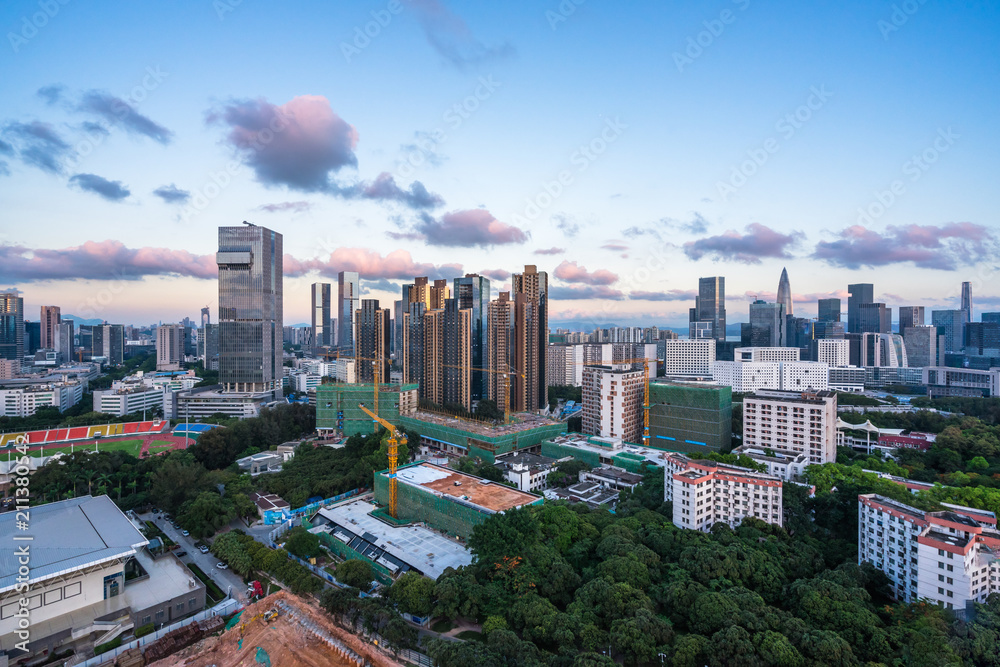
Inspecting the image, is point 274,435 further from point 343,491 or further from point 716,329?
point 716,329

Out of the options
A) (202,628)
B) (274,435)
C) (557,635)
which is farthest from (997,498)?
(274,435)

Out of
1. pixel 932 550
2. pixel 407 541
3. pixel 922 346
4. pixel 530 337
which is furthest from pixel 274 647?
pixel 922 346

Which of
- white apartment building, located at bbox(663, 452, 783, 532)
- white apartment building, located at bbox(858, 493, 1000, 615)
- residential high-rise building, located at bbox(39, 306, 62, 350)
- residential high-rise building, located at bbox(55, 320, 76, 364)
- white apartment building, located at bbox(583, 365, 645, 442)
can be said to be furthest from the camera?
residential high-rise building, located at bbox(39, 306, 62, 350)

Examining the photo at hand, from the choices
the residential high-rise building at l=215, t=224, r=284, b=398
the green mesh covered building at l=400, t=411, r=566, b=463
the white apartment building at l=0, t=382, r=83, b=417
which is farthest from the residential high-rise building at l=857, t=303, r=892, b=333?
the white apartment building at l=0, t=382, r=83, b=417

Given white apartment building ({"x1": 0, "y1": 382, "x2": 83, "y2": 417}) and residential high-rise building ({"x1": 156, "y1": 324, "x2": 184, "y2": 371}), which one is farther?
residential high-rise building ({"x1": 156, "y1": 324, "x2": 184, "y2": 371})

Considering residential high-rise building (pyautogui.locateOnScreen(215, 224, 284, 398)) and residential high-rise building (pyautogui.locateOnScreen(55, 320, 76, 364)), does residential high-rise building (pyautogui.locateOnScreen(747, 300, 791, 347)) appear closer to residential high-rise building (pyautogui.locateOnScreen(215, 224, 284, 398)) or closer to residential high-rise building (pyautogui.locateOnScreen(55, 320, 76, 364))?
residential high-rise building (pyautogui.locateOnScreen(215, 224, 284, 398))

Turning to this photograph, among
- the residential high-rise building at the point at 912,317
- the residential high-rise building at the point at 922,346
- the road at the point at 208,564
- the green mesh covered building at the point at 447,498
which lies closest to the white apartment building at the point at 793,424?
the green mesh covered building at the point at 447,498

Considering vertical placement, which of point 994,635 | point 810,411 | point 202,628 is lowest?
point 202,628
